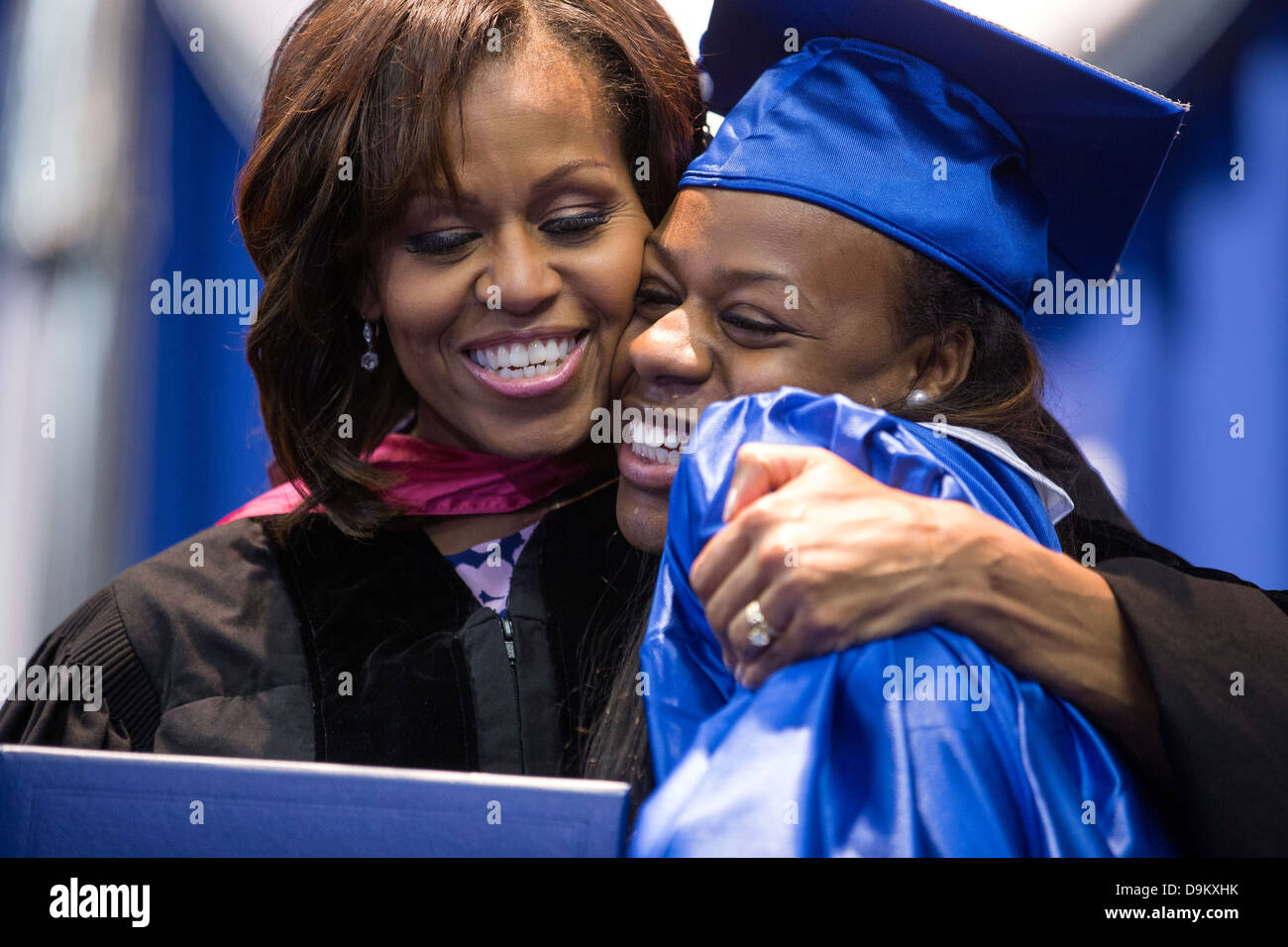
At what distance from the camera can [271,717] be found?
1.66m

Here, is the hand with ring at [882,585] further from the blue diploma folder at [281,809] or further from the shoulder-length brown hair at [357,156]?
the shoulder-length brown hair at [357,156]

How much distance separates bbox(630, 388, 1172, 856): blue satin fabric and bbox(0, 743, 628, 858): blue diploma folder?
125mm

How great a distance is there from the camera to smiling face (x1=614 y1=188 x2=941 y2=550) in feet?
5.06

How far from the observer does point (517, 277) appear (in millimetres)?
1673

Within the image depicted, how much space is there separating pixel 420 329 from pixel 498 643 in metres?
0.43

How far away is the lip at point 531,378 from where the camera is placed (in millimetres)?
1729

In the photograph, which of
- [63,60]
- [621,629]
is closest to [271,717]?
[621,629]

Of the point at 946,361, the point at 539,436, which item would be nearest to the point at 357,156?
the point at 539,436

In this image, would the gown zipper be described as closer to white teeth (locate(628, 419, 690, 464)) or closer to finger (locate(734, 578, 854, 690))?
white teeth (locate(628, 419, 690, 464))

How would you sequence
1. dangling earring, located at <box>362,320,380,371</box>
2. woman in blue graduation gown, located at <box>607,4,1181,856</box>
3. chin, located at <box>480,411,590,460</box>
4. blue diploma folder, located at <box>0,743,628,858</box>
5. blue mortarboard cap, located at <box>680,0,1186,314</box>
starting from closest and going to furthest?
1. blue diploma folder, located at <box>0,743,628,858</box>
2. woman in blue graduation gown, located at <box>607,4,1181,856</box>
3. blue mortarboard cap, located at <box>680,0,1186,314</box>
4. chin, located at <box>480,411,590,460</box>
5. dangling earring, located at <box>362,320,380,371</box>

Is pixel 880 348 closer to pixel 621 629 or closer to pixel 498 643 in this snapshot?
pixel 621 629

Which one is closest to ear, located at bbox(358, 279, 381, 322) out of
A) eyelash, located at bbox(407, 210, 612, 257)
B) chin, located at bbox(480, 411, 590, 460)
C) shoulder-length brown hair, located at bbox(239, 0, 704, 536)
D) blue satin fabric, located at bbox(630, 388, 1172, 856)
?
shoulder-length brown hair, located at bbox(239, 0, 704, 536)

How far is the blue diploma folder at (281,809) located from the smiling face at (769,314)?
2.24 ft

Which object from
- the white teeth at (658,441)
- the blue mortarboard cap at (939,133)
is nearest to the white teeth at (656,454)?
the white teeth at (658,441)
